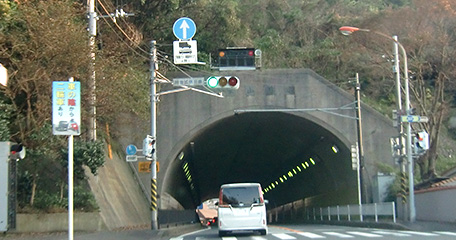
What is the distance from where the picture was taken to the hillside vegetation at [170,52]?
18.7 meters

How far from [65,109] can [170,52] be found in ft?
83.2

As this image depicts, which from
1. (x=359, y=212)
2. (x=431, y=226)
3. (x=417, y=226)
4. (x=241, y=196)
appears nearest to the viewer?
(x=241, y=196)

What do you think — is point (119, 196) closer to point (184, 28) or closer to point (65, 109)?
point (184, 28)

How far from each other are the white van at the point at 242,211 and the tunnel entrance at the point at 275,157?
13936mm

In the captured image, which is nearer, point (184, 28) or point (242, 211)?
point (184, 28)

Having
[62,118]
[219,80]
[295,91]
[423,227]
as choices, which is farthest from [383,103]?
[62,118]

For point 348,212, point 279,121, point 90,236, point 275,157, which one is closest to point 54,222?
point 90,236

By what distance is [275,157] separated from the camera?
163 feet

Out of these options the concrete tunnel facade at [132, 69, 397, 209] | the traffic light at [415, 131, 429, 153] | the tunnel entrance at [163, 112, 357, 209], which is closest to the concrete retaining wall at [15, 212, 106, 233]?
the concrete tunnel facade at [132, 69, 397, 209]

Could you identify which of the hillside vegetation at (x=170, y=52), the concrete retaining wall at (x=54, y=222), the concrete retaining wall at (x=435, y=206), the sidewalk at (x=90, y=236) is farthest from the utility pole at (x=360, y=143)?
the concrete retaining wall at (x=54, y=222)

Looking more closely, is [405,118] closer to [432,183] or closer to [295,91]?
[432,183]

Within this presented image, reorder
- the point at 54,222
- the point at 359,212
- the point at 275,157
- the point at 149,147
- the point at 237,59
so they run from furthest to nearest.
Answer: the point at 275,157
the point at 237,59
the point at 359,212
the point at 149,147
the point at 54,222

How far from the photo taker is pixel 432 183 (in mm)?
30625

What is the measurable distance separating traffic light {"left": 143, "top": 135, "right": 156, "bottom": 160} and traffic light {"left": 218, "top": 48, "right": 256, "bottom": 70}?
862 centimetres
